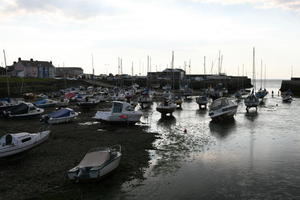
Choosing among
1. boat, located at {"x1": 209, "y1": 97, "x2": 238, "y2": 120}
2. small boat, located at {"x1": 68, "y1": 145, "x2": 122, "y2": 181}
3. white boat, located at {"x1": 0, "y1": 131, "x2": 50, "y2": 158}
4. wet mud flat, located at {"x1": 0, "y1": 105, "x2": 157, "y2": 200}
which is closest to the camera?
wet mud flat, located at {"x1": 0, "y1": 105, "x2": 157, "y2": 200}

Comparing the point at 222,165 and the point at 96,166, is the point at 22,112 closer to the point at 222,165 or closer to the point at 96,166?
the point at 96,166

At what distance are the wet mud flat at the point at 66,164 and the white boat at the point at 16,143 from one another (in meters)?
0.63

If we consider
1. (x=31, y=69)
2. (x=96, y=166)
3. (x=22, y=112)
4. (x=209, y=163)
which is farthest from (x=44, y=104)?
(x=31, y=69)

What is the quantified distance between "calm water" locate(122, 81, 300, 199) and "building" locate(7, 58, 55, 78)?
8899 cm

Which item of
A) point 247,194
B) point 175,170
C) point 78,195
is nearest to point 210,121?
point 175,170

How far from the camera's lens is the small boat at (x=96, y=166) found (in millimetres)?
13023

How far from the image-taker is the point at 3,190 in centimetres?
1265

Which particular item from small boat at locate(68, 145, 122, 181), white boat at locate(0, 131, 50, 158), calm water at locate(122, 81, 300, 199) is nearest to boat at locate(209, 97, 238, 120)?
calm water at locate(122, 81, 300, 199)

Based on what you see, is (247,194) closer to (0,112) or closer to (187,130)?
(187,130)

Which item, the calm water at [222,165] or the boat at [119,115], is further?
the boat at [119,115]

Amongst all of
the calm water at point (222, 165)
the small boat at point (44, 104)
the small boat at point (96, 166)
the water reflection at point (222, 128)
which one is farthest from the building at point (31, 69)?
the small boat at point (96, 166)

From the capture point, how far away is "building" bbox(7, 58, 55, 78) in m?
104

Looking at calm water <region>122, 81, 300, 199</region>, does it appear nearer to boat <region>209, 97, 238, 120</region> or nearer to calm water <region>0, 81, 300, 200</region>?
calm water <region>0, 81, 300, 200</region>

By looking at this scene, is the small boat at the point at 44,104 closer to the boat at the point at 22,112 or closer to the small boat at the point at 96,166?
the boat at the point at 22,112
